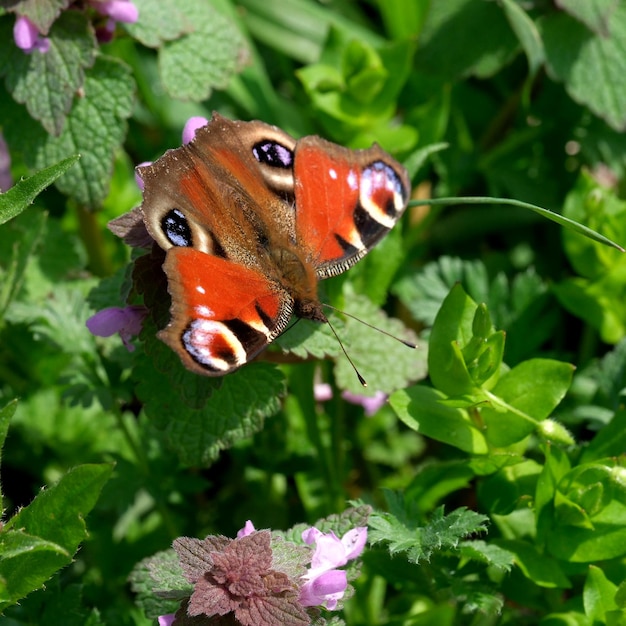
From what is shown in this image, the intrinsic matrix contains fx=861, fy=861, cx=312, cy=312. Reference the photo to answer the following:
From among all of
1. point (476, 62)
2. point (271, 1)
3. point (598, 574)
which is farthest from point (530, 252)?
point (598, 574)

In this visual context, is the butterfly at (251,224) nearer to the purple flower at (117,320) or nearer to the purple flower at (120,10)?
the purple flower at (117,320)

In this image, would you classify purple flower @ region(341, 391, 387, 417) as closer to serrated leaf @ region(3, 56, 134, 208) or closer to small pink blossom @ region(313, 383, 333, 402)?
small pink blossom @ region(313, 383, 333, 402)

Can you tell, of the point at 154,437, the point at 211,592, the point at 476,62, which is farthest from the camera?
the point at 476,62

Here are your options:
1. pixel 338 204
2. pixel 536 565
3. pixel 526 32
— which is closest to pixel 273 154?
pixel 338 204

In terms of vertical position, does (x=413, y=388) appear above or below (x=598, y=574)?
above

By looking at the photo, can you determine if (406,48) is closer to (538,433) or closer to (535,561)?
(538,433)

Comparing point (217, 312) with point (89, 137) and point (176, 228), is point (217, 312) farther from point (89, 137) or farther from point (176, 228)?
point (89, 137)

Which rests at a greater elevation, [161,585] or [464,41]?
[464,41]
